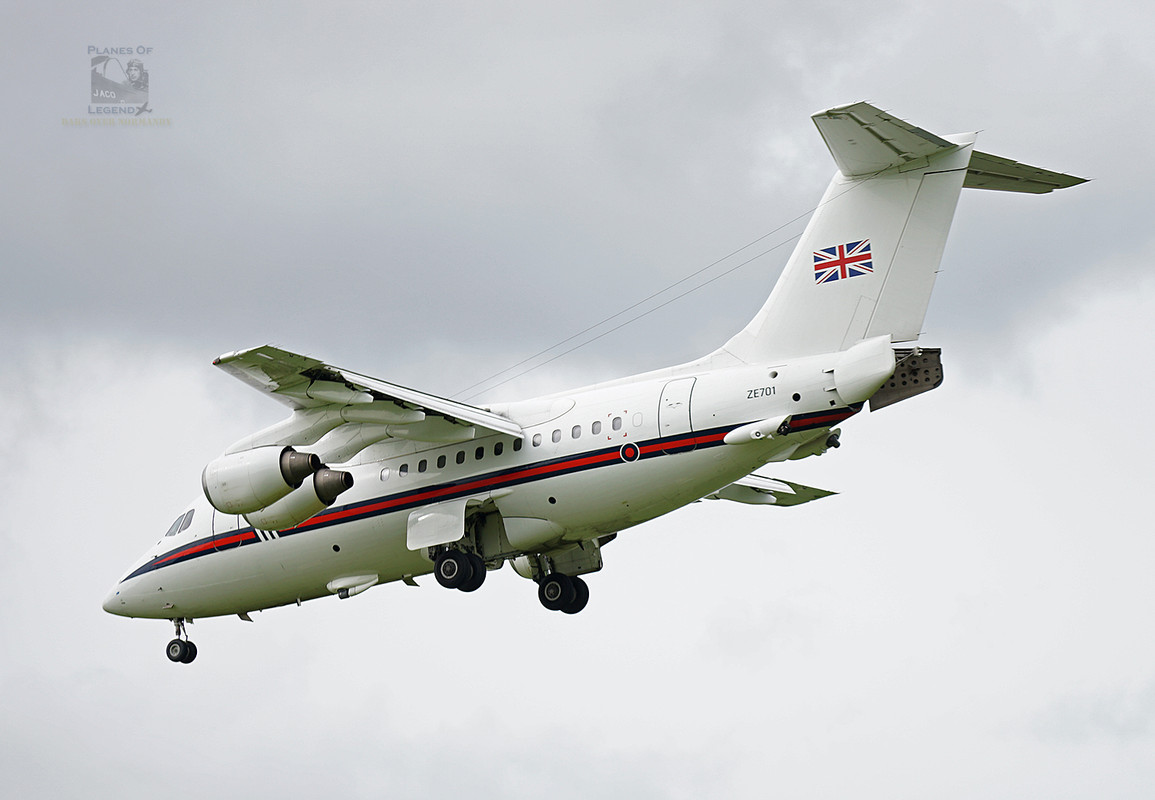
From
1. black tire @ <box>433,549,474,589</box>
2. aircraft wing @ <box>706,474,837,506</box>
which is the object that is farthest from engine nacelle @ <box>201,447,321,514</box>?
aircraft wing @ <box>706,474,837,506</box>

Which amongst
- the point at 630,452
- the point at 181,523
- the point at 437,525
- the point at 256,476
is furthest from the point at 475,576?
the point at 181,523

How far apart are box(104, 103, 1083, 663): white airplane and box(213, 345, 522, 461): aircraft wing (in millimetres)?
28

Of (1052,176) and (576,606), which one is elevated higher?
(1052,176)

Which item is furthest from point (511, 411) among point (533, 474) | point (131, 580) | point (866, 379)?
point (131, 580)

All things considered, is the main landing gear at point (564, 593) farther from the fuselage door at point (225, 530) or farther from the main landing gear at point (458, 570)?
the fuselage door at point (225, 530)

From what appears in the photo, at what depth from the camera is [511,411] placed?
2255cm

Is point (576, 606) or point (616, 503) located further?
point (576, 606)

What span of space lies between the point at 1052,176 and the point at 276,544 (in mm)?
11925

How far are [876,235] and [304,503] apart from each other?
8344 mm

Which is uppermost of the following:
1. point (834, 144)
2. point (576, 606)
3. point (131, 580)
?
point (834, 144)

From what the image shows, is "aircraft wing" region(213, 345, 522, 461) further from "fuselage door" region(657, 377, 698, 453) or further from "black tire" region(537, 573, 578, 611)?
"black tire" region(537, 573, 578, 611)

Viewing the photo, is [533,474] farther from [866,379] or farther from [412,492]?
[866,379]

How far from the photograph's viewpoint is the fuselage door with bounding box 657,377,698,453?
2059 centimetres

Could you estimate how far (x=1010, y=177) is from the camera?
66.5 feet
